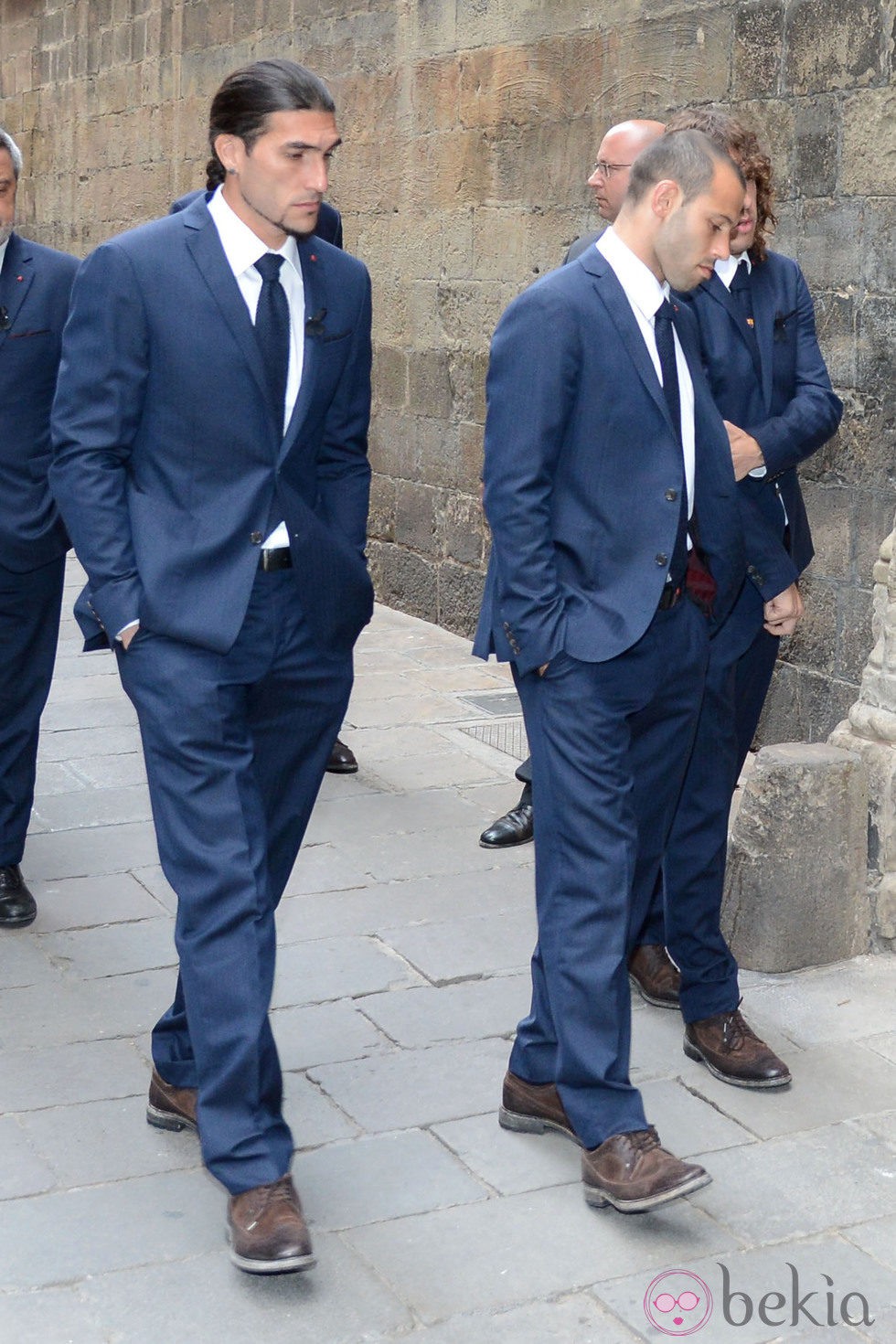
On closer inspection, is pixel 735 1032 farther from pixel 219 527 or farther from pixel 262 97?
pixel 262 97

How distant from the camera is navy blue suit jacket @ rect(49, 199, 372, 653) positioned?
3.18m

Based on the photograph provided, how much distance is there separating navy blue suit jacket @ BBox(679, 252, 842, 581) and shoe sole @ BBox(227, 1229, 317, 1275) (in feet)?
5.80

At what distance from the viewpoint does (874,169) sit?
6012 millimetres

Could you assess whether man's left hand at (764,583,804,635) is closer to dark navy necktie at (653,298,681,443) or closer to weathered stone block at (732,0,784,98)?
dark navy necktie at (653,298,681,443)

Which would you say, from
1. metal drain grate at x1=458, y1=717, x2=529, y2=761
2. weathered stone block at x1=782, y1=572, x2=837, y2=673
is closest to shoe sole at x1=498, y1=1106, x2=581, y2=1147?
metal drain grate at x1=458, y1=717, x2=529, y2=761

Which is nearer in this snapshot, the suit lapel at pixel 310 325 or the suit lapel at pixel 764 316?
the suit lapel at pixel 310 325

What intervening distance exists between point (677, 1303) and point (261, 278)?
188 cm

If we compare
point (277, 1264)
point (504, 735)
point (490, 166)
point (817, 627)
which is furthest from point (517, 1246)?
point (490, 166)

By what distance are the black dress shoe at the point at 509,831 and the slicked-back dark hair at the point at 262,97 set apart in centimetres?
271

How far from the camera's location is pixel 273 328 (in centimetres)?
327

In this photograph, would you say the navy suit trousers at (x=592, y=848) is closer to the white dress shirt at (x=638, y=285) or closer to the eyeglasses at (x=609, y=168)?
the white dress shirt at (x=638, y=285)

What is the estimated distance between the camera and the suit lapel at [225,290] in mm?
3211

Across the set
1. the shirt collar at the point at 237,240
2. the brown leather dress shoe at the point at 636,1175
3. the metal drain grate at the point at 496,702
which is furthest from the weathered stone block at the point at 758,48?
the brown leather dress shoe at the point at 636,1175

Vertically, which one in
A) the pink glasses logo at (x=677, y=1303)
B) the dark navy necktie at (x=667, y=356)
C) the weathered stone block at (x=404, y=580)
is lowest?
the pink glasses logo at (x=677, y=1303)
